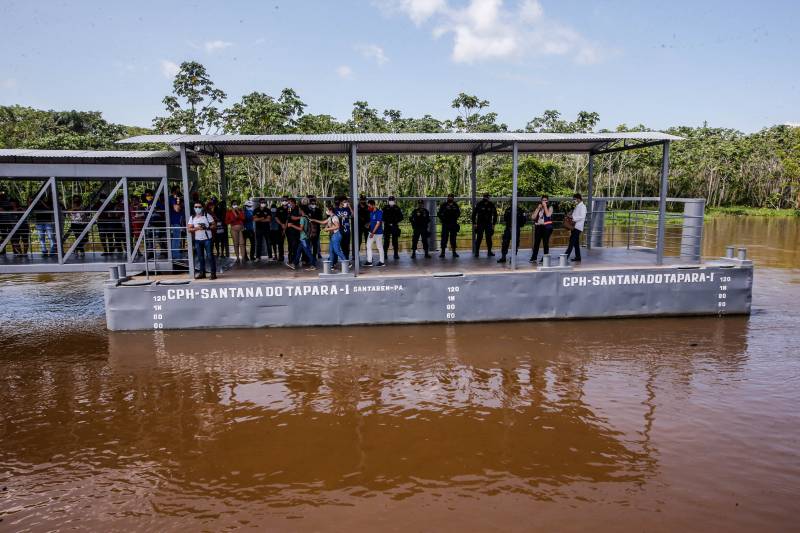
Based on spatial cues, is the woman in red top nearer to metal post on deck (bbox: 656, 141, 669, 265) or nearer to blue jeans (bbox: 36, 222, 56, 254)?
blue jeans (bbox: 36, 222, 56, 254)

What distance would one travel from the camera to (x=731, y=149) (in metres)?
57.2

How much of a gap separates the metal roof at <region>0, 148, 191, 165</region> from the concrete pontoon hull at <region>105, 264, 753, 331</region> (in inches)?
98.7

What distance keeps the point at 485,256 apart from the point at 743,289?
5735 millimetres

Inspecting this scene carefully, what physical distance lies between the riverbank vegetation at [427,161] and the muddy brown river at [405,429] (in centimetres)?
1738

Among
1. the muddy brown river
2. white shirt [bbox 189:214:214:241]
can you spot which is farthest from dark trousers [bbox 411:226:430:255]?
white shirt [bbox 189:214:214:241]

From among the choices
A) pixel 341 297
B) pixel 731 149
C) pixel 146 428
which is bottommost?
pixel 146 428

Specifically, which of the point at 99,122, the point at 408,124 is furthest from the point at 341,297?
the point at 99,122

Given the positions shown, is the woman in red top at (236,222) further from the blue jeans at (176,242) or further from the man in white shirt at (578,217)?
the man in white shirt at (578,217)

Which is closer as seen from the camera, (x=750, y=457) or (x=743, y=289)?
(x=750, y=457)

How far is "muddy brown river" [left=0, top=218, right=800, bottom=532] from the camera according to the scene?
4.92 metres

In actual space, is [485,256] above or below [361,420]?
above

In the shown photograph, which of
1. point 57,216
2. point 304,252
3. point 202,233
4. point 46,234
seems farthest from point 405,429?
point 46,234

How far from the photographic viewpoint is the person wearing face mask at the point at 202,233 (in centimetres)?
1080

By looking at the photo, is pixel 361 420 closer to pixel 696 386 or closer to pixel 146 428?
pixel 146 428
